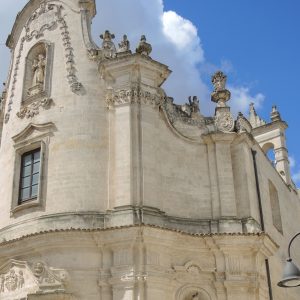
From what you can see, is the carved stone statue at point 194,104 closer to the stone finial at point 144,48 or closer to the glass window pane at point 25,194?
the stone finial at point 144,48

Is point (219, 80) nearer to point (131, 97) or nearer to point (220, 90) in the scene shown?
point (220, 90)

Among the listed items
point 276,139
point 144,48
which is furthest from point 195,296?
point 276,139

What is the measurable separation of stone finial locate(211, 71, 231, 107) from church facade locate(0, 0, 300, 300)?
39 millimetres

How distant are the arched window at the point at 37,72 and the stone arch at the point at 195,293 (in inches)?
310

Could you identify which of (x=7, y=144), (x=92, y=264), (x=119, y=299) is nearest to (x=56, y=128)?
(x=7, y=144)

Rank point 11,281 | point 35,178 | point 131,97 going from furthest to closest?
point 35,178 < point 131,97 < point 11,281

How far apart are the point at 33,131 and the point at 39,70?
2.60 meters

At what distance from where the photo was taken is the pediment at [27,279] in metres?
15.9

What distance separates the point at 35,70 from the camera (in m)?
21.0

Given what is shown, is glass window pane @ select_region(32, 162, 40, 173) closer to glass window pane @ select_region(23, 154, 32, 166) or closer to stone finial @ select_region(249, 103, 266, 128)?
glass window pane @ select_region(23, 154, 32, 166)

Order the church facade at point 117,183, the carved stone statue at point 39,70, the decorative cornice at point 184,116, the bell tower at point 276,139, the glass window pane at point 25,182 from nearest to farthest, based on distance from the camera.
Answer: the church facade at point 117,183 → the glass window pane at point 25,182 → the decorative cornice at point 184,116 → the carved stone statue at point 39,70 → the bell tower at point 276,139

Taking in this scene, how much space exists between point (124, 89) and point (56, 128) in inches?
98.0

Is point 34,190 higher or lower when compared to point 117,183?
higher

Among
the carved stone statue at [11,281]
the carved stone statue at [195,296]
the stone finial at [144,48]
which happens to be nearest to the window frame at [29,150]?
the carved stone statue at [11,281]
